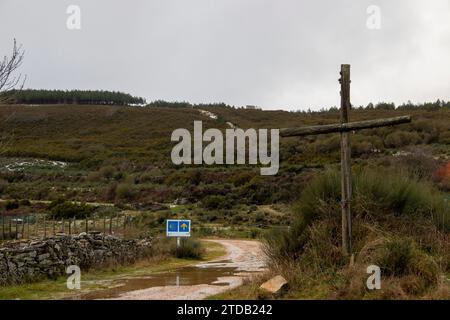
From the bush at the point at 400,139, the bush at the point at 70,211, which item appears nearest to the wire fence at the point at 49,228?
the bush at the point at 70,211

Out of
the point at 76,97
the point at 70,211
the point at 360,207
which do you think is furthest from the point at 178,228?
the point at 76,97

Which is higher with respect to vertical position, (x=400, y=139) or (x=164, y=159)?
(x=400, y=139)

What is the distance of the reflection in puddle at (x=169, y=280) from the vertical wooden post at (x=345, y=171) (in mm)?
3914

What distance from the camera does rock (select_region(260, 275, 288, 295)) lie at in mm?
10602

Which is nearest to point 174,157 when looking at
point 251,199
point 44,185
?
point 44,185

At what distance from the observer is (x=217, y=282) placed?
49.2 feet

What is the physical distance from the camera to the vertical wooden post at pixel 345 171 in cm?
1159

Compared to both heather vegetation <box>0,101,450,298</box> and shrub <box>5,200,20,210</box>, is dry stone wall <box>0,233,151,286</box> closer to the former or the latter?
heather vegetation <box>0,101,450,298</box>

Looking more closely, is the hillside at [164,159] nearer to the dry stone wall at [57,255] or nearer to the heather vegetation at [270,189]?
the heather vegetation at [270,189]

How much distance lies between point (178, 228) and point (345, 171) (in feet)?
37.4

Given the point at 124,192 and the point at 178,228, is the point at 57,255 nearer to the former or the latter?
the point at 178,228

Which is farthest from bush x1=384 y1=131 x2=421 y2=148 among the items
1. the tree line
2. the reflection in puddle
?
the tree line

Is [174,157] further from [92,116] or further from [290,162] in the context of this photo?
[92,116]
